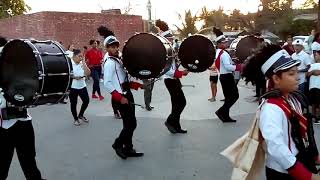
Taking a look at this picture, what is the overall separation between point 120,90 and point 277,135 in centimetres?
349

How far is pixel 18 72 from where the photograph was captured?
14.2 feet

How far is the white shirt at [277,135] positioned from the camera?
9.23 feet

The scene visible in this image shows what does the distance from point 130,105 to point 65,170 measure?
1164 mm

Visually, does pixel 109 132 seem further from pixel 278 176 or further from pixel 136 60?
pixel 278 176

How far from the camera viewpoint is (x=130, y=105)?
6.13 metres

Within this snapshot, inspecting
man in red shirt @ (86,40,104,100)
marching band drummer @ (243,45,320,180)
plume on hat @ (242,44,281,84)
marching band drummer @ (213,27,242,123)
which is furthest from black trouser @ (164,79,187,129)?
man in red shirt @ (86,40,104,100)

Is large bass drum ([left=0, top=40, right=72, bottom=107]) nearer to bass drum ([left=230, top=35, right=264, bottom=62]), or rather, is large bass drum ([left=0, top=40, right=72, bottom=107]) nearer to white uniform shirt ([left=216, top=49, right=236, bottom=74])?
bass drum ([left=230, top=35, right=264, bottom=62])

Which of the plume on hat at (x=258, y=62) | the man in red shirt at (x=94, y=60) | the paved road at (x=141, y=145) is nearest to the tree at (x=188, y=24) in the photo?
A: the man in red shirt at (x=94, y=60)

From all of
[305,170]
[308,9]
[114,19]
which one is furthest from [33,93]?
[308,9]

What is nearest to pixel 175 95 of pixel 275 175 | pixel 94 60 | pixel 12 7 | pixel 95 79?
pixel 275 175

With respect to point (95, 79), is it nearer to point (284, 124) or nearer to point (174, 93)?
point (174, 93)

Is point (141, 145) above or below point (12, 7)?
below

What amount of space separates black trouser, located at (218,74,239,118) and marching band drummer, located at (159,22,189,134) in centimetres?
118

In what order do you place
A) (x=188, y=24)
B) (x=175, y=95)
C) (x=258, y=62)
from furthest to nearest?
(x=188, y=24) → (x=175, y=95) → (x=258, y=62)
